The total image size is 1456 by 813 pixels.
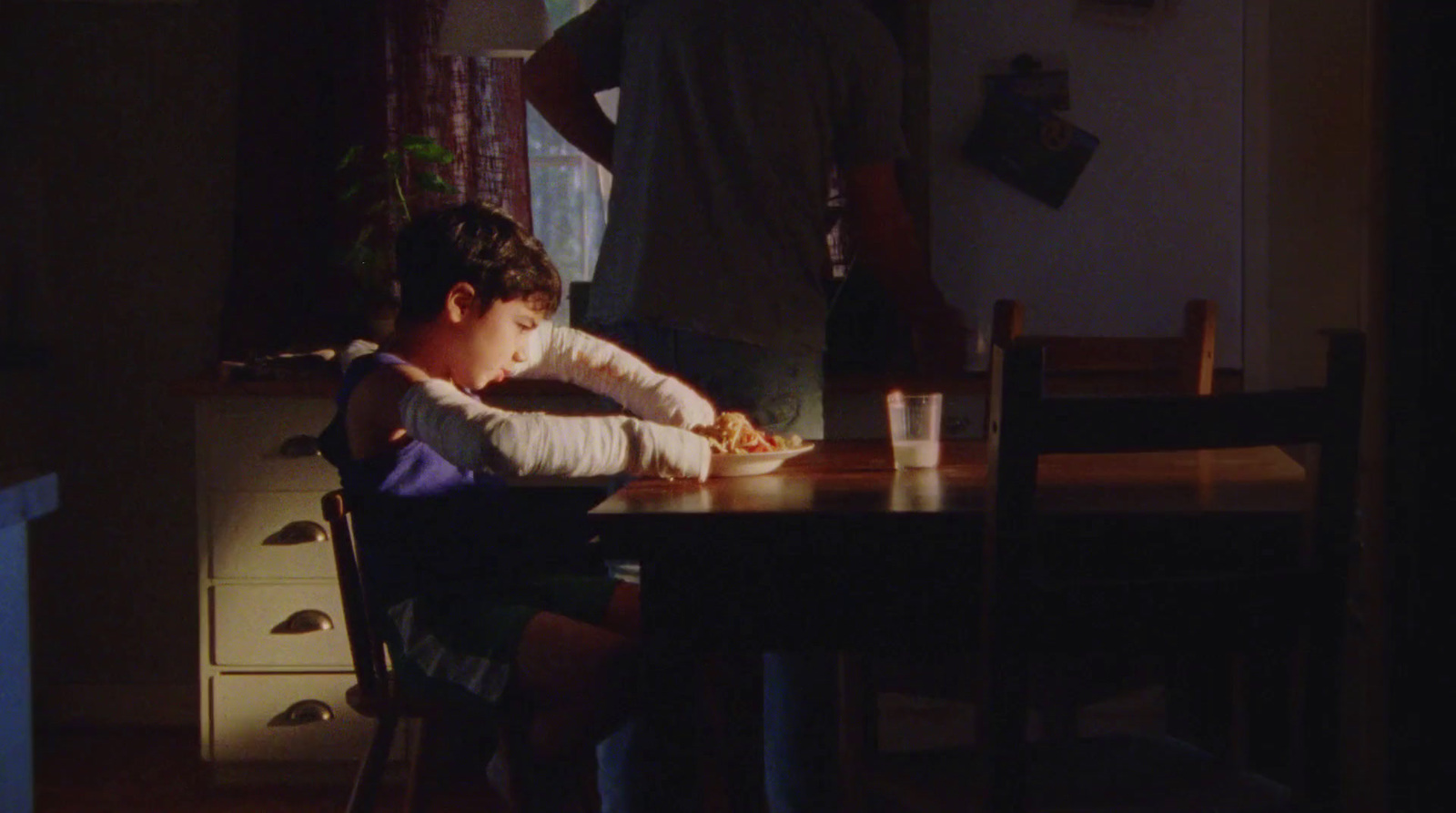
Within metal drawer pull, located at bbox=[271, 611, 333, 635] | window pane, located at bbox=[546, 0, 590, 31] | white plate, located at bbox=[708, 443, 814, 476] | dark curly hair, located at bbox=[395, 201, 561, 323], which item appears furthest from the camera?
window pane, located at bbox=[546, 0, 590, 31]

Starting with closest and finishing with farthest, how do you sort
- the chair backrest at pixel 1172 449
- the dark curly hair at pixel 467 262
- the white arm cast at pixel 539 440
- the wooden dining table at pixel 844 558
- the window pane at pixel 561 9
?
1. the chair backrest at pixel 1172 449
2. the wooden dining table at pixel 844 558
3. the white arm cast at pixel 539 440
4. the dark curly hair at pixel 467 262
5. the window pane at pixel 561 9

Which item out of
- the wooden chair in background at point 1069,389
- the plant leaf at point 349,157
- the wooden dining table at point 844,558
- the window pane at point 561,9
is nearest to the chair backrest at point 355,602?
the wooden dining table at point 844,558

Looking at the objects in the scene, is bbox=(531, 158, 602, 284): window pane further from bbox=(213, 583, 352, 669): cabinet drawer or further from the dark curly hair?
the dark curly hair

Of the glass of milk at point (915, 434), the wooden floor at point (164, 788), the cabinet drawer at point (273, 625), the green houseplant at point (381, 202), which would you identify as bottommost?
the wooden floor at point (164, 788)

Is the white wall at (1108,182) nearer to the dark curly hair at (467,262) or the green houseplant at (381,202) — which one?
the green houseplant at (381,202)

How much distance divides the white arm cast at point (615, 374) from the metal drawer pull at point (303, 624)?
106cm

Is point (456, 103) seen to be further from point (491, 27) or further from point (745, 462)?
point (745, 462)

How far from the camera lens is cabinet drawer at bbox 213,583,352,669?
308cm

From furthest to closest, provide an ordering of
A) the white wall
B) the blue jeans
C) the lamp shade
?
the white wall < the lamp shade < the blue jeans

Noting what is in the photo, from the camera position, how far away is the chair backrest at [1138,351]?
262cm

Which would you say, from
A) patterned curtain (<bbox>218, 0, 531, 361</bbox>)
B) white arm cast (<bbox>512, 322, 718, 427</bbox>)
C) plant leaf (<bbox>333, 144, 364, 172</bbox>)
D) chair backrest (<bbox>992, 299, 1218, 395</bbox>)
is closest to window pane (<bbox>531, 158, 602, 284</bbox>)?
patterned curtain (<bbox>218, 0, 531, 361</bbox>)

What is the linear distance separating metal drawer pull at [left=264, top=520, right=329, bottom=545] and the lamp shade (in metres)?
0.98

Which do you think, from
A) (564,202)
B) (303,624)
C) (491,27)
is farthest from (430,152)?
(303,624)

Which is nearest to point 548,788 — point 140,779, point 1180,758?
point 1180,758
